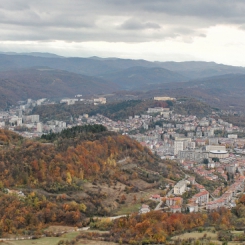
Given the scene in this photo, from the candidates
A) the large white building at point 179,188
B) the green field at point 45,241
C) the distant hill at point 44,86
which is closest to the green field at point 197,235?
the green field at point 45,241

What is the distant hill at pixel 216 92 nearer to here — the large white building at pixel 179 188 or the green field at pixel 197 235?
the large white building at pixel 179 188

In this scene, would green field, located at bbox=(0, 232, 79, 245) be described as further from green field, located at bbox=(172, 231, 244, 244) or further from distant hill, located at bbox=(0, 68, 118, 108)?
distant hill, located at bbox=(0, 68, 118, 108)

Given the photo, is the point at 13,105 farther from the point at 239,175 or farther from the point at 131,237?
the point at 131,237

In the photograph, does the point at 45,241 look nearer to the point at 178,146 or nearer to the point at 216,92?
the point at 178,146

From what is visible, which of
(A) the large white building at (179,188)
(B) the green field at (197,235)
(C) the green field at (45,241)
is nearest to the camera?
(C) the green field at (45,241)

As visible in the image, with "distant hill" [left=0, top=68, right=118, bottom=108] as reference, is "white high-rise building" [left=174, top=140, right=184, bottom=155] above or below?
below

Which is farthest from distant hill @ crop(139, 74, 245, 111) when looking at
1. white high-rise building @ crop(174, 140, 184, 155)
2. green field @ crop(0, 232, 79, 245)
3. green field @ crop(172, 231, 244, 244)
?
green field @ crop(0, 232, 79, 245)

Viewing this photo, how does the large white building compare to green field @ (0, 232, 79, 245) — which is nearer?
green field @ (0, 232, 79, 245)

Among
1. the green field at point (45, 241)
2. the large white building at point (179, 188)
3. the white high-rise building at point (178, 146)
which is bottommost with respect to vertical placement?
the white high-rise building at point (178, 146)

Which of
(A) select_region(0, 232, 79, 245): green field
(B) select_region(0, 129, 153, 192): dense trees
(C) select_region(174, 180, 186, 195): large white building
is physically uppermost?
(B) select_region(0, 129, 153, 192): dense trees

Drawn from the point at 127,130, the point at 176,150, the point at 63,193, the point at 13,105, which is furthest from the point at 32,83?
the point at 63,193
